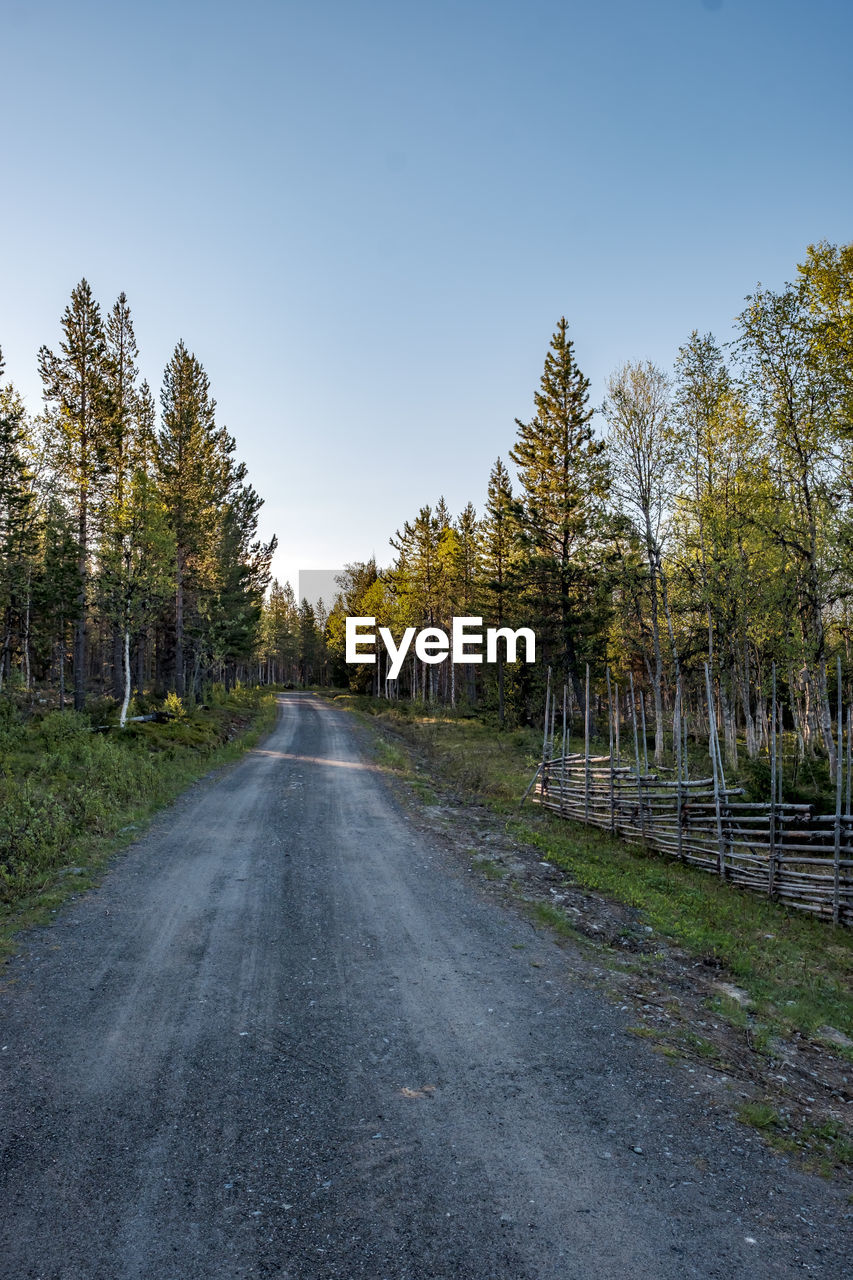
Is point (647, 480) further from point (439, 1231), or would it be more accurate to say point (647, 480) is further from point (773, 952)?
point (439, 1231)

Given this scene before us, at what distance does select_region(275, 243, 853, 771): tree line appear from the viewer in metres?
16.0

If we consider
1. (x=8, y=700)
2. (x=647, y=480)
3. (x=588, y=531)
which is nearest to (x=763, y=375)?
(x=647, y=480)

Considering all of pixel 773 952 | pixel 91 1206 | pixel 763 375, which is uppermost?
pixel 763 375

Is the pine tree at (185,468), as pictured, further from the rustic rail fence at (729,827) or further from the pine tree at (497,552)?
the rustic rail fence at (729,827)

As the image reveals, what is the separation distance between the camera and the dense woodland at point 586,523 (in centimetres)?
1659

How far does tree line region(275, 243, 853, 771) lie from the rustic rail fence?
7.61 feet

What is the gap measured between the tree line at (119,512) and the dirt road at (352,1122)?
17.7 metres

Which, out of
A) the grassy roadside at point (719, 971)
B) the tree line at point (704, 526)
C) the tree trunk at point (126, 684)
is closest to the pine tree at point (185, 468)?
the tree trunk at point (126, 684)

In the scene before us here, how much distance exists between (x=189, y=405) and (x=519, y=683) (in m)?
21.5

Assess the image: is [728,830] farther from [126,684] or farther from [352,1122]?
[126,684]

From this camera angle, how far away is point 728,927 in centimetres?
870

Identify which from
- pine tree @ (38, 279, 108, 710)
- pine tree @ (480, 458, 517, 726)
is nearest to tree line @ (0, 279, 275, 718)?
pine tree @ (38, 279, 108, 710)

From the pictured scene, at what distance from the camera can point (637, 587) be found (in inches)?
883

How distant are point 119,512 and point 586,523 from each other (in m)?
18.4
